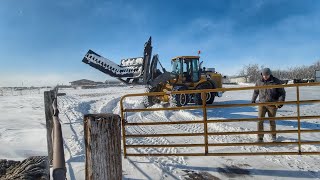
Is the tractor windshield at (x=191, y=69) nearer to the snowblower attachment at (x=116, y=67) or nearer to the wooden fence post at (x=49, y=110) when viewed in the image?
the snowblower attachment at (x=116, y=67)

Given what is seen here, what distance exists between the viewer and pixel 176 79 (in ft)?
47.4

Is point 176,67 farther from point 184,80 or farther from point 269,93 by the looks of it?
Result: point 269,93

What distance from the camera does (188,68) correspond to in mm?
14578

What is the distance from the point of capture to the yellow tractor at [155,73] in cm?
1420

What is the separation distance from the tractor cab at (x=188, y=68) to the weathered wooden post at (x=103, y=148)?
484 inches

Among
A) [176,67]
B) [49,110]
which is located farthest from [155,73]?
[49,110]

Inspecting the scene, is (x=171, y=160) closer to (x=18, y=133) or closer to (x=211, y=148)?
(x=211, y=148)

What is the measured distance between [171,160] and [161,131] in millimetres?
3306

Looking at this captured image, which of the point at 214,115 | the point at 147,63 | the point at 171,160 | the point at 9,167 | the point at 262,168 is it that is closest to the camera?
the point at 9,167

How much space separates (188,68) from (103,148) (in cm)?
1263

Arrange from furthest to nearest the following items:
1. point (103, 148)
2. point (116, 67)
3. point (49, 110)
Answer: point (116, 67), point (49, 110), point (103, 148)

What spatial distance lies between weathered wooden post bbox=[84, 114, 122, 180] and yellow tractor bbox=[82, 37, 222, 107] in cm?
1144

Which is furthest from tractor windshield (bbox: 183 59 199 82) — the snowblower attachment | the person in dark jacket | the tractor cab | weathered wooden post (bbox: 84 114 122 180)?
weathered wooden post (bbox: 84 114 122 180)

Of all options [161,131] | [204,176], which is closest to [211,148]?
[204,176]
